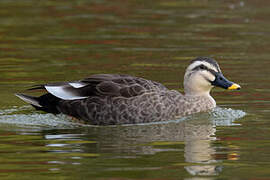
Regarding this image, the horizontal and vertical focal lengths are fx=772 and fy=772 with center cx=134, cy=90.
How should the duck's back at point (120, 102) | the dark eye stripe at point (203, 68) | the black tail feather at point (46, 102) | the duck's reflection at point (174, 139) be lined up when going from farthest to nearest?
the dark eye stripe at point (203, 68) → the black tail feather at point (46, 102) → the duck's back at point (120, 102) → the duck's reflection at point (174, 139)

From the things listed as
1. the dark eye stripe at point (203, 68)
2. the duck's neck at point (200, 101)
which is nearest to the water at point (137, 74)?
the duck's neck at point (200, 101)

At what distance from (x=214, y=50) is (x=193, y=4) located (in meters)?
7.76

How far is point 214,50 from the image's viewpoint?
716 inches

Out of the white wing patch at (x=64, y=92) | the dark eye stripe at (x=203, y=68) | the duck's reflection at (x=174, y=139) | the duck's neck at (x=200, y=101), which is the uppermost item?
the dark eye stripe at (x=203, y=68)

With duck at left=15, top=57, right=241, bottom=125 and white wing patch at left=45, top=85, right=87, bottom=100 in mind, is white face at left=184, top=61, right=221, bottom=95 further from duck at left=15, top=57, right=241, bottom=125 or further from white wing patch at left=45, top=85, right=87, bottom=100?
white wing patch at left=45, top=85, right=87, bottom=100

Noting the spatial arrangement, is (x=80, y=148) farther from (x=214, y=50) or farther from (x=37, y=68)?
(x=214, y=50)

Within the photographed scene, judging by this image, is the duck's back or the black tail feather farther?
the black tail feather

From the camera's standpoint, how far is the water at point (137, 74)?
902 cm

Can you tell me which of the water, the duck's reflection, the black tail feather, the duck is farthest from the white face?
the black tail feather

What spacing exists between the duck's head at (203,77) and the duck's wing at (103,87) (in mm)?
656

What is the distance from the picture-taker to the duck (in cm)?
1158

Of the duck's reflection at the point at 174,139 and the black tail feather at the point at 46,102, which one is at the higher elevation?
the black tail feather at the point at 46,102

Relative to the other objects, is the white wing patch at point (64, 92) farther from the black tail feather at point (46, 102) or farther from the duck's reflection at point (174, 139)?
the duck's reflection at point (174, 139)

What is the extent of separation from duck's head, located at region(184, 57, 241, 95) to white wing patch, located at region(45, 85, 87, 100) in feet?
5.91
